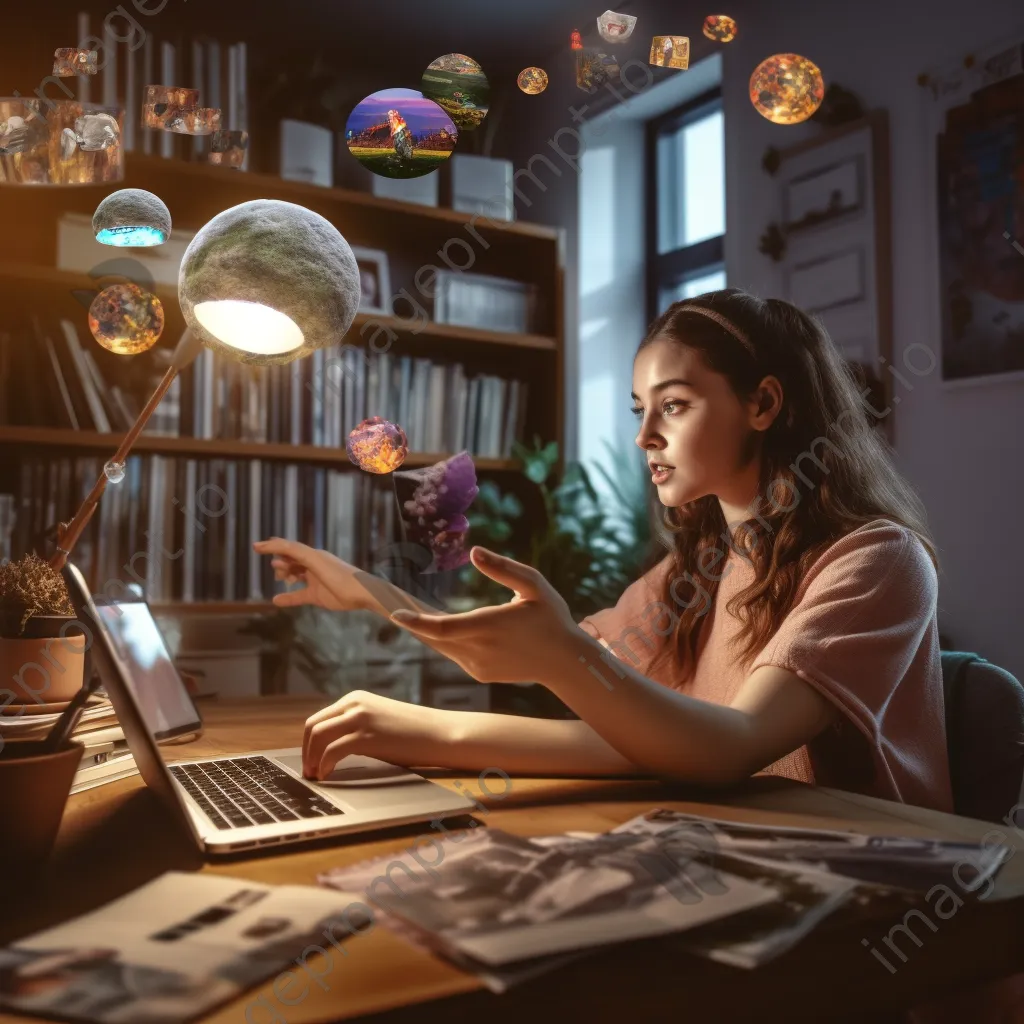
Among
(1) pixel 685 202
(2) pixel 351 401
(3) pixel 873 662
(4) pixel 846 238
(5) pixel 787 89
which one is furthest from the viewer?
(1) pixel 685 202

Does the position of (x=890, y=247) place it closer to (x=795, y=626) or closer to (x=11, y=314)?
(x=795, y=626)

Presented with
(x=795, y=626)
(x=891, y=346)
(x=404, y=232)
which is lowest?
(x=795, y=626)

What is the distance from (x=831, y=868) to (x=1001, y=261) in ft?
5.41

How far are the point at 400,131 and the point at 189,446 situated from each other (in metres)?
1.43

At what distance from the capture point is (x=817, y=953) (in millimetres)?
469

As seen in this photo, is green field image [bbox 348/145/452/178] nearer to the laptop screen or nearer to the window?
the laptop screen

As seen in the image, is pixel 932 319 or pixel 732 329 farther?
pixel 932 319

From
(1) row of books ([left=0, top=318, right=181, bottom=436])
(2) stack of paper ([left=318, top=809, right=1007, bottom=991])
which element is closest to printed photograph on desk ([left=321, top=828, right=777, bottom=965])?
(2) stack of paper ([left=318, top=809, right=1007, bottom=991])

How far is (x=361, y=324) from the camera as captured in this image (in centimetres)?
250

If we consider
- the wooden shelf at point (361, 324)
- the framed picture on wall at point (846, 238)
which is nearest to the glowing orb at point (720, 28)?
the framed picture on wall at point (846, 238)

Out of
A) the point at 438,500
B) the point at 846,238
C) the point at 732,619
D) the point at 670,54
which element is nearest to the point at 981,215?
the point at 846,238

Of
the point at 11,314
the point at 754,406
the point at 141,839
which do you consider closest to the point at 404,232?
the point at 11,314

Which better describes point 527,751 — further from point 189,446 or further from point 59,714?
point 189,446

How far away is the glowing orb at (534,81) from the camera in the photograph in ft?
8.45
